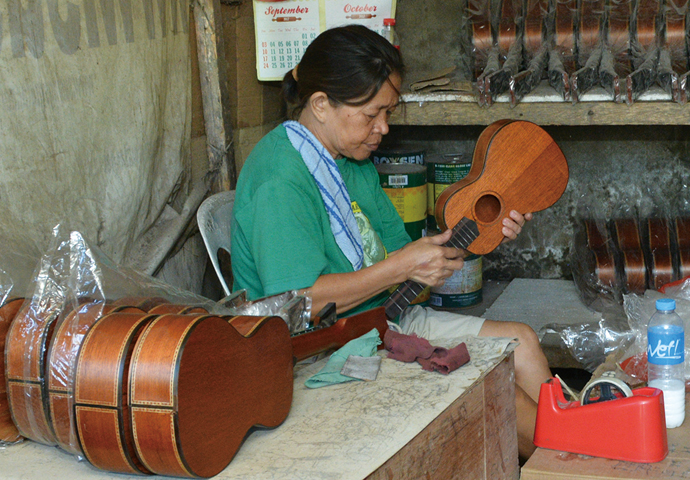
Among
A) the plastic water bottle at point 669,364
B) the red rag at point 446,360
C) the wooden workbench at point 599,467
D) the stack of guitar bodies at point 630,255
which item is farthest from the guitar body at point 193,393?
the stack of guitar bodies at point 630,255

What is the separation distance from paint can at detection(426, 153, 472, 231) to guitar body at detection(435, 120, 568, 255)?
0.84m

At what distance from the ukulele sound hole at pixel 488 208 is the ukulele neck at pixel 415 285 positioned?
0.09m

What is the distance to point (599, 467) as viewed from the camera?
131 cm

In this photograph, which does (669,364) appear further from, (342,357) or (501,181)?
(501,181)

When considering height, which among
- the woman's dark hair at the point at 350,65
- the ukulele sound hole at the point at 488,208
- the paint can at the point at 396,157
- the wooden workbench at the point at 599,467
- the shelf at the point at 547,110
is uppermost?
the woman's dark hair at the point at 350,65

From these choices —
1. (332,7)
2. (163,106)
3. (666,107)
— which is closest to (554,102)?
(666,107)

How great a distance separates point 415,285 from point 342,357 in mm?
590

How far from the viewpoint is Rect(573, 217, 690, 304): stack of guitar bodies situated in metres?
2.81

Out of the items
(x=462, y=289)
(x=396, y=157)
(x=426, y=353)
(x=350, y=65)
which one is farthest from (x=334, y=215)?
(x=462, y=289)

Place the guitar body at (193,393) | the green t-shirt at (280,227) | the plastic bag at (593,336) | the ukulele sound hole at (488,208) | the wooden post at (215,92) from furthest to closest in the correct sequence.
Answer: the wooden post at (215,92) → the plastic bag at (593,336) → the ukulele sound hole at (488,208) → the green t-shirt at (280,227) → the guitar body at (193,393)

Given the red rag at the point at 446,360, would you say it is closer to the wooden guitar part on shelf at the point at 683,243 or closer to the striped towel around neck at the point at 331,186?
the striped towel around neck at the point at 331,186

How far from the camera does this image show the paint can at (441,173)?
122 inches

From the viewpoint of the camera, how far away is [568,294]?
3.28 meters

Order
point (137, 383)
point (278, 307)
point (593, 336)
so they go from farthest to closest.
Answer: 1. point (593, 336)
2. point (278, 307)
3. point (137, 383)
